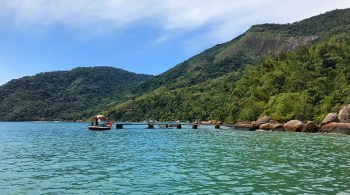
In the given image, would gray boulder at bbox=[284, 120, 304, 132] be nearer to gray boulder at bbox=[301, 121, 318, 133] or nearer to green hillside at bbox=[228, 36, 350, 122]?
gray boulder at bbox=[301, 121, 318, 133]

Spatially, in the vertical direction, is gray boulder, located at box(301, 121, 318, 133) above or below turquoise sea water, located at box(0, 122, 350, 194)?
above

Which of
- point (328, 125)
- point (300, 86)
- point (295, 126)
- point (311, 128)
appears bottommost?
point (311, 128)

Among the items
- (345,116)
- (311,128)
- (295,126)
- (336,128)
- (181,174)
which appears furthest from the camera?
(295,126)

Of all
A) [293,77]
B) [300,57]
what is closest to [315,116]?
[293,77]

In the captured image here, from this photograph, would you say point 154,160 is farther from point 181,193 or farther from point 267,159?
point 181,193

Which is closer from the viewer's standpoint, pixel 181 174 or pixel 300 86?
pixel 181 174

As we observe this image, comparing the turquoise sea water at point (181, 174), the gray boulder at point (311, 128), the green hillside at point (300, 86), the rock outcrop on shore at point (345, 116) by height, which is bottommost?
the turquoise sea water at point (181, 174)

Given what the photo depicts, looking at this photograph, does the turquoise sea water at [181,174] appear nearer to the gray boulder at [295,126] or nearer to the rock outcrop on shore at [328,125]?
the rock outcrop on shore at [328,125]

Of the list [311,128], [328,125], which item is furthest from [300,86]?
[328,125]

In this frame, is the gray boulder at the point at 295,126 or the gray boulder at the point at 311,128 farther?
the gray boulder at the point at 295,126

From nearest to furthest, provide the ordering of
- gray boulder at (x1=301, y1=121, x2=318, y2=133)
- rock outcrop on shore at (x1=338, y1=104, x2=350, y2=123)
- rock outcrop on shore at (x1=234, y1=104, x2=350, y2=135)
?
rock outcrop on shore at (x1=234, y1=104, x2=350, y2=135)
rock outcrop on shore at (x1=338, y1=104, x2=350, y2=123)
gray boulder at (x1=301, y1=121, x2=318, y2=133)

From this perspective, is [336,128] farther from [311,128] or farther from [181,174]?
A: [181,174]

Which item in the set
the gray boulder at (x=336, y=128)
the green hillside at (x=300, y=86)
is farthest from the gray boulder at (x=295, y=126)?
the green hillside at (x=300, y=86)

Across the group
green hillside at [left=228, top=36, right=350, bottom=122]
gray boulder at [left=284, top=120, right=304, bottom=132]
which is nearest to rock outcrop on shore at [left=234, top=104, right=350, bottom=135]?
gray boulder at [left=284, top=120, right=304, bottom=132]
